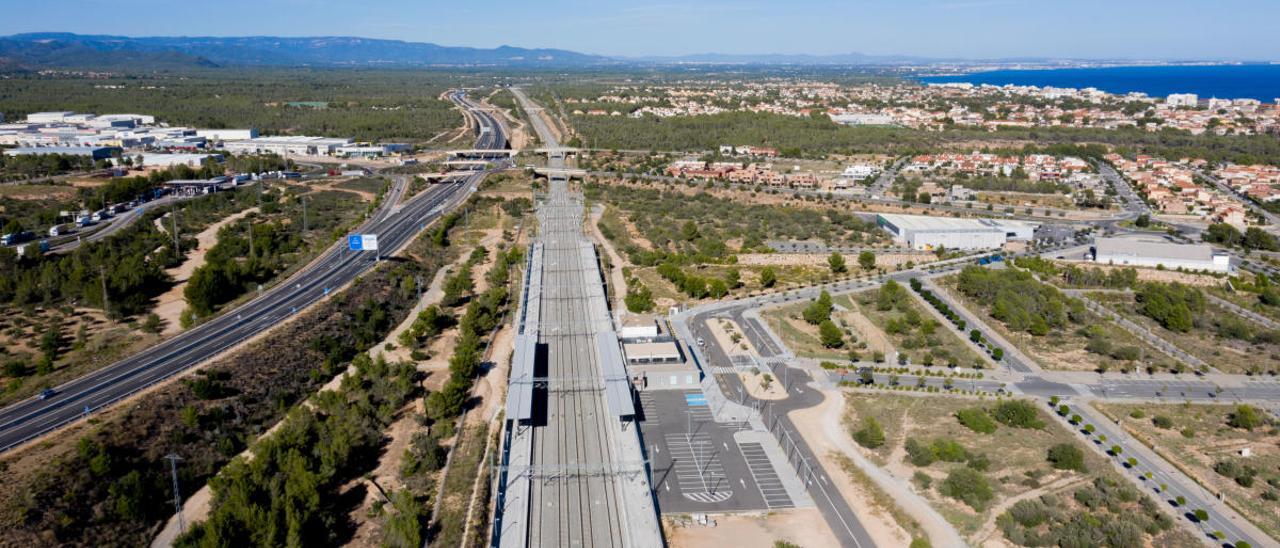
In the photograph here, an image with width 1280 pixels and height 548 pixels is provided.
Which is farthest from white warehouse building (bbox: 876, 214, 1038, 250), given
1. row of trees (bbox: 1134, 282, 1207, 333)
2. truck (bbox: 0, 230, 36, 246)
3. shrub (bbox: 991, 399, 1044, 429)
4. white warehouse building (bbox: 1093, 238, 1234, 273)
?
truck (bbox: 0, 230, 36, 246)

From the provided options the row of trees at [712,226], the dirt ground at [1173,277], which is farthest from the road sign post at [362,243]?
the dirt ground at [1173,277]

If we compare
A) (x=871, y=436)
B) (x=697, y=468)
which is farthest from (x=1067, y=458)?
(x=697, y=468)

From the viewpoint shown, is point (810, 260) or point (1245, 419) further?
point (810, 260)

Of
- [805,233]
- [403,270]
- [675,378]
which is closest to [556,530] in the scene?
[675,378]

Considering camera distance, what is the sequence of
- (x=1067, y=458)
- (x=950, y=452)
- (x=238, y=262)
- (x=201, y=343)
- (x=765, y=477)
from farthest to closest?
(x=238, y=262) < (x=201, y=343) < (x=950, y=452) < (x=1067, y=458) < (x=765, y=477)

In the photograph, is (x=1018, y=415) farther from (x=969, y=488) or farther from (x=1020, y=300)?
(x=1020, y=300)

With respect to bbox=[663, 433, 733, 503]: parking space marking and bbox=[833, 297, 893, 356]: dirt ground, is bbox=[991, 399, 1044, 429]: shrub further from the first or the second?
bbox=[663, 433, 733, 503]: parking space marking

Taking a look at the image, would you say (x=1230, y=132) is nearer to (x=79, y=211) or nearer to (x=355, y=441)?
(x=355, y=441)
